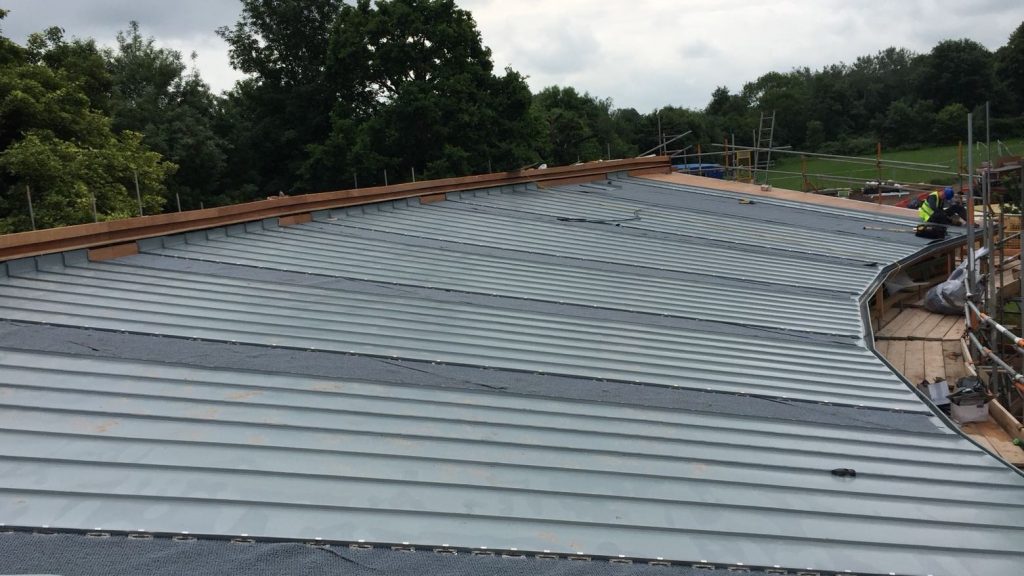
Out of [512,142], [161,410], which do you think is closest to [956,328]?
[161,410]

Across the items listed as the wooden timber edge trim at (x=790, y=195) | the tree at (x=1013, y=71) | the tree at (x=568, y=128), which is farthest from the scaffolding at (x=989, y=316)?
the tree at (x=1013, y=71)

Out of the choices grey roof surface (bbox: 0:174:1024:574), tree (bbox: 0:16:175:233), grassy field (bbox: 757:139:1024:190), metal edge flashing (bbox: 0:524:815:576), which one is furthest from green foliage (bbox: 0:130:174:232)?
grassy field (bbox: 757:139:1024:190)

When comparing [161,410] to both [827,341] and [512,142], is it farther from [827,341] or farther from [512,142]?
[512,142]

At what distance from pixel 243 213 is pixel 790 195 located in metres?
14.6

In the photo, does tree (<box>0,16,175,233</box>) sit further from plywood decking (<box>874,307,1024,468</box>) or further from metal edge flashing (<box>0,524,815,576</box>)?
plywood decking (<box>874,307,1024,468</box>)

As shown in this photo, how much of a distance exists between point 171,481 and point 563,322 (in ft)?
16.6

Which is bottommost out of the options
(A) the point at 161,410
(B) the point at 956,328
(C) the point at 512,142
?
(B) the point at 956,328

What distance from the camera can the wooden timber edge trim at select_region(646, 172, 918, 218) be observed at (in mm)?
19781

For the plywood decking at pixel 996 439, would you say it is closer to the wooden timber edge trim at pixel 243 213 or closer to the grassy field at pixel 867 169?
the wooden timber edge trim at pixel 243 213

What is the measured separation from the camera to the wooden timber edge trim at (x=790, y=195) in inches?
779

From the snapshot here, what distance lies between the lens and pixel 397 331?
7.87m

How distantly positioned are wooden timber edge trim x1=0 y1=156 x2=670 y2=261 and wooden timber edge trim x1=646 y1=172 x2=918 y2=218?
2.68 m

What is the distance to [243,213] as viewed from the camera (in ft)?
38.7

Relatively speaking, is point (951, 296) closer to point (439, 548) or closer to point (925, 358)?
point (925, 358)
